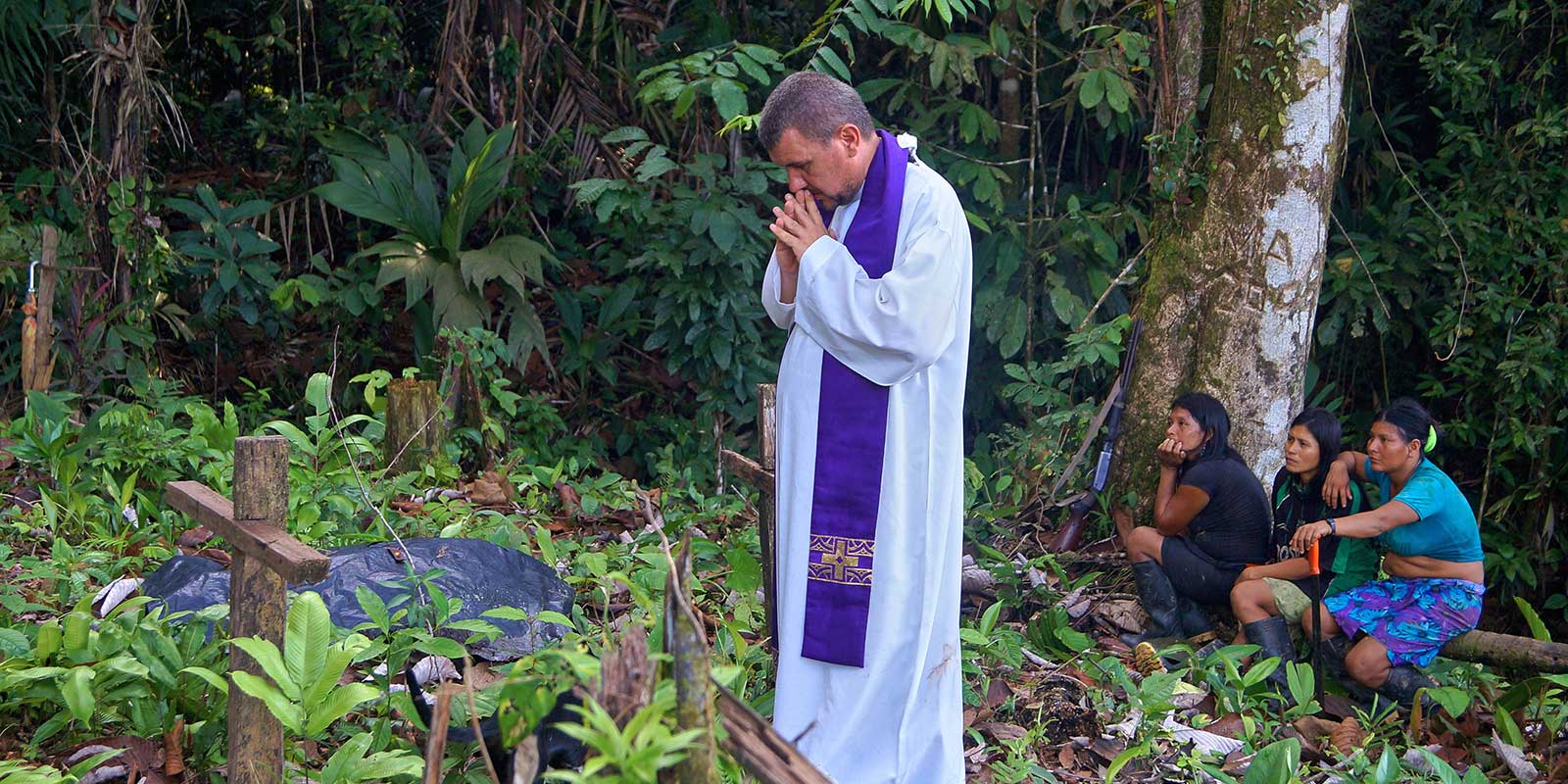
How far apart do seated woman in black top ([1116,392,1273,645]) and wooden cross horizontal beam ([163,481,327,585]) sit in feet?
10.2

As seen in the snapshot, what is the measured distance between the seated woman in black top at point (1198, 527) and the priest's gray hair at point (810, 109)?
232cm

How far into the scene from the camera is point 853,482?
10.2 ft

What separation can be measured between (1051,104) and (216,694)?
465cm

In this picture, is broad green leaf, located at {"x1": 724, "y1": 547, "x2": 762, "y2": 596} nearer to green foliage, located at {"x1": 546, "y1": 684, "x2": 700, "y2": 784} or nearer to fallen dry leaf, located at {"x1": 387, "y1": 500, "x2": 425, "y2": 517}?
fallen dry leaf, located at {"x1": 387, "y1": 500, "x2": 425, "y2": 517}

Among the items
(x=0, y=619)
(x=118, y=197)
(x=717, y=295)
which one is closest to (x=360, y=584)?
(x=0, y=619)

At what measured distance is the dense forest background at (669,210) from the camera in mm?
5984

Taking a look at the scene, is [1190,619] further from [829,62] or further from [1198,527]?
[829,62]

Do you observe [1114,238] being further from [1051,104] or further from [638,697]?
[638,697]

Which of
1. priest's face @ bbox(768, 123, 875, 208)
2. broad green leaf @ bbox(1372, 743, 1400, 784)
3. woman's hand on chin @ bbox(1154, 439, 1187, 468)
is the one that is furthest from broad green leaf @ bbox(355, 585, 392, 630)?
woman's hand on chin @ bbox(1154, 439, 1187, 468)

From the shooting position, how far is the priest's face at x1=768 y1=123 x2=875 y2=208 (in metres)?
3.01

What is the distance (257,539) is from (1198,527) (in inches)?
131

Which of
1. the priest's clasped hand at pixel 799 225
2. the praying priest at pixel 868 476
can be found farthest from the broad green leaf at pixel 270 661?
the priest's clasped hand at pixel 799 225

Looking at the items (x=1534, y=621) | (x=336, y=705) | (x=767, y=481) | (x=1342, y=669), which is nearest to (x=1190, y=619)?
(x=1342, y=669)

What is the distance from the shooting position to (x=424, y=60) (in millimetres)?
8359
